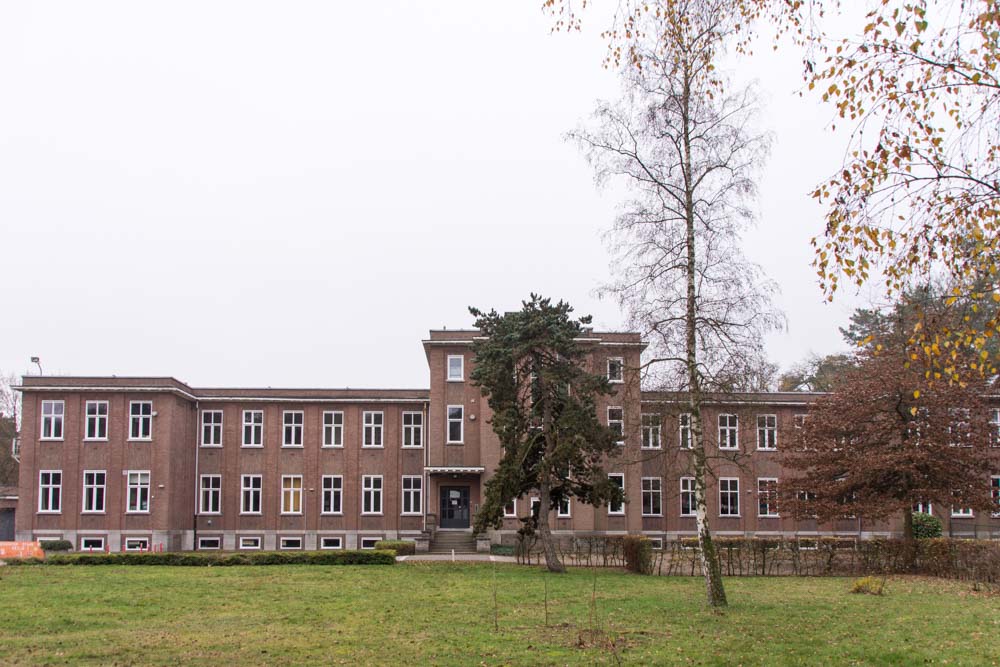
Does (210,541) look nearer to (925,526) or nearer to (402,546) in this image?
(402,546)

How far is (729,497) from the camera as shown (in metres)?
47.2

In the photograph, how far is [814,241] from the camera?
8930mm

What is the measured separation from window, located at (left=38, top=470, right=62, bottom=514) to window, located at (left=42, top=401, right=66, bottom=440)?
6.04 feet

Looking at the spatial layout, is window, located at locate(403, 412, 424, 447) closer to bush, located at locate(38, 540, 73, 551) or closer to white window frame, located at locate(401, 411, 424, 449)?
white window frame, located at locate(401, 411, 424, 449)

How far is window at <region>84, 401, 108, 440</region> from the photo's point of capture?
44.6 metres

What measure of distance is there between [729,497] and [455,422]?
555 inches

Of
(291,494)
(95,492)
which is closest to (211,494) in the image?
(291,494)

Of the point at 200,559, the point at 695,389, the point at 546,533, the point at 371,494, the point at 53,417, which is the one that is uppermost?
the point at 53,417

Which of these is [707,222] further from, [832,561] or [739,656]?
[832,561]

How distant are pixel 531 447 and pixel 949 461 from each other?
13866 mm

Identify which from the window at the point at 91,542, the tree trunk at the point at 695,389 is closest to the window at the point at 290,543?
the window at the point at 91,542

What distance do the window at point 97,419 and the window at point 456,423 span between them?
16.0m

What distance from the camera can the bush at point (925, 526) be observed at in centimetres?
4278

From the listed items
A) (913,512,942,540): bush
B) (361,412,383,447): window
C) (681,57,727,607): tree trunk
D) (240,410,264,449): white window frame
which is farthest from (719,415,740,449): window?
(681,57,727,607): tree trunk
